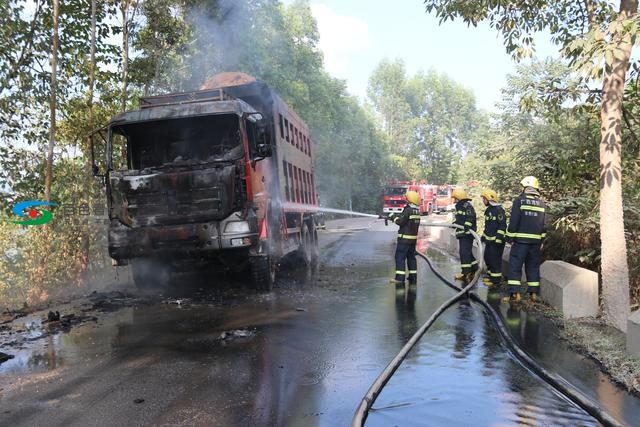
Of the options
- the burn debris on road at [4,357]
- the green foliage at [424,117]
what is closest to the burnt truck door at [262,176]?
the burn debris on road at [4,357]

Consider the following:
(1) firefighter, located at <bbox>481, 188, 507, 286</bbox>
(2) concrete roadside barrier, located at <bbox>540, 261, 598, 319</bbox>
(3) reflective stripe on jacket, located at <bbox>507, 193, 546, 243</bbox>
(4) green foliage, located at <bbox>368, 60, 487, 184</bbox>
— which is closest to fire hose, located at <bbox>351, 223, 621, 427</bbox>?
(2) concrete roadside barrier, located at <bbox>540, 261, 598, 319</bbox>

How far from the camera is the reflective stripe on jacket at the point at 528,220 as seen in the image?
748 cm

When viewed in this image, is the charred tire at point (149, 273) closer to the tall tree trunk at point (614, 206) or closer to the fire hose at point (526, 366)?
the fire hose at point (526, 366)

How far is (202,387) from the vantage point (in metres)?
4.25

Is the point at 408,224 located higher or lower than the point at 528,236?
higher

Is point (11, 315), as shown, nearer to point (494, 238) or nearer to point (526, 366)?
point (526, 366)

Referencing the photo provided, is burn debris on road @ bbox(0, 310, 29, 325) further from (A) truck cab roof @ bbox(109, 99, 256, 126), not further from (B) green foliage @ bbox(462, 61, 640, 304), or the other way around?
(B) green foliage @ bbox(462, 61, 640, 304)

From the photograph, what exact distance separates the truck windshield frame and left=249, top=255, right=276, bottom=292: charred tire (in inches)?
62.7

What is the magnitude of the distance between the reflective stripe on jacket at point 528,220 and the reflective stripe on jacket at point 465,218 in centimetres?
206

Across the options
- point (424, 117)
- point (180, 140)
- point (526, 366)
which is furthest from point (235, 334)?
point (424, 117)

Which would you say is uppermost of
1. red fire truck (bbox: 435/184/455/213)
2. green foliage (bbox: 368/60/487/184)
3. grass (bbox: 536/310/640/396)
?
green foliage (bbox: 368/60/487/184)

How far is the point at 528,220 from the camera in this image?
24.6 feet

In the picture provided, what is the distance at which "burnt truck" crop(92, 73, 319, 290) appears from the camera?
299 inches

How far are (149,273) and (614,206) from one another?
7.03m
